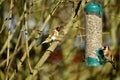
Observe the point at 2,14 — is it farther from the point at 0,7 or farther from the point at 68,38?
the point at 68,38

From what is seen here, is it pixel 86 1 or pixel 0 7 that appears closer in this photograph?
pixel 86 1

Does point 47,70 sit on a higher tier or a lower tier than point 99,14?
lower

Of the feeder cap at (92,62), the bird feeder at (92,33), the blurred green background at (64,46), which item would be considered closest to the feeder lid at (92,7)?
the bird feeder at (92,33)

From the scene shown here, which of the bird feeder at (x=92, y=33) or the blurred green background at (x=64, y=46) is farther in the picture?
the blurred green background at (x=64, y=46)

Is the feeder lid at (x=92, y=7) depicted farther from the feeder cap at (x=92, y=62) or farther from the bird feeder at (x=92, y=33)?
the feeder cap at (x=92, y=62)

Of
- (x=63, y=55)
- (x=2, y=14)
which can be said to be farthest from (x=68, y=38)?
(x=2, y=14)

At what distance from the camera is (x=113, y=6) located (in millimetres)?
4832

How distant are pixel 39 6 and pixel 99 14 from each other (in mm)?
1172

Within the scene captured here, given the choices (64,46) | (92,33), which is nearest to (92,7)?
(92,33)

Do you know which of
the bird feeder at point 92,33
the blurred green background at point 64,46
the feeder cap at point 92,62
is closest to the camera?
the feeder cap at point 92,62

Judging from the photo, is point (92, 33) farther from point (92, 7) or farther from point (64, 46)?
point (64, 46)

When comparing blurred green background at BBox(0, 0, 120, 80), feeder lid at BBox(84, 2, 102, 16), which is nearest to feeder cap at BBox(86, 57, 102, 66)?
feeder lid at BBox(84, 2, 102, 16)

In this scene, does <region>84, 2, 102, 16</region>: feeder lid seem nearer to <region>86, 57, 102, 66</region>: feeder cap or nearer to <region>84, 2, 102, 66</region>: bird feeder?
<region>84, 2, 102, 66</region>: bird feeder

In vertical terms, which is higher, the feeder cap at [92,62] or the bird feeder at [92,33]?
the bird feeder at [92,33]
